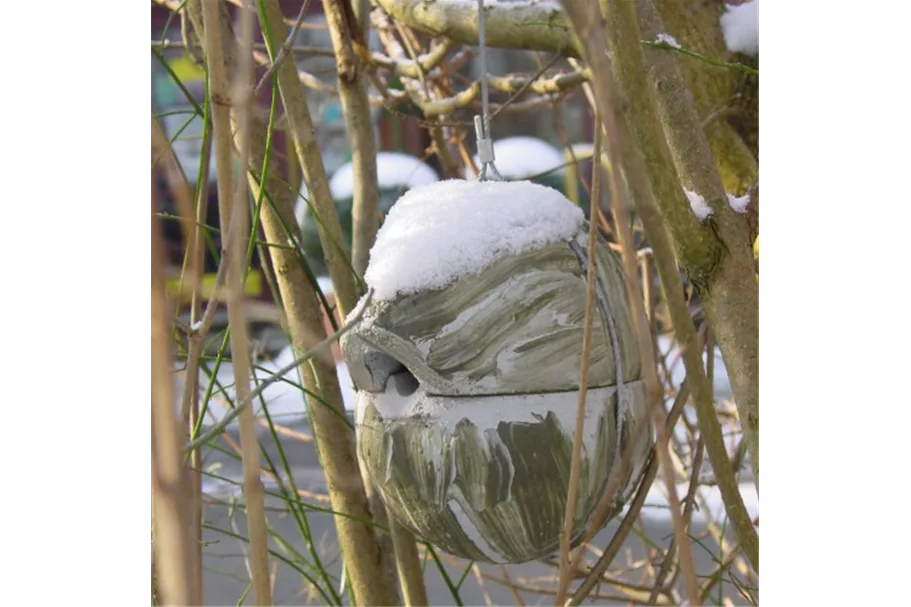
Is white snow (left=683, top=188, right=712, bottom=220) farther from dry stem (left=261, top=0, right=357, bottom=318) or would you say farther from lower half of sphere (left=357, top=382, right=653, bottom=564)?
dry stem (left=261, top=0, right=357, bottom=318)

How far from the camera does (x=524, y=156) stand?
491 cm

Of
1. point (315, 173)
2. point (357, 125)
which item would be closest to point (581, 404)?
point (315, 173)

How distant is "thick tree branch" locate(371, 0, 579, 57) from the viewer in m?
1.02

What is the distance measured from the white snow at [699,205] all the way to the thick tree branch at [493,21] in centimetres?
38

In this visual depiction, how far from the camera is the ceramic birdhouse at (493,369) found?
63 cm

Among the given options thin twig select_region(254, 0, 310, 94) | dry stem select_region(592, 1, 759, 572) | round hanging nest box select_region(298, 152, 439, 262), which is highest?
round hanging nest box select_region(298, 152, 439, 262)

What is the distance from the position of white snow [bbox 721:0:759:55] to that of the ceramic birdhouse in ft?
1.70

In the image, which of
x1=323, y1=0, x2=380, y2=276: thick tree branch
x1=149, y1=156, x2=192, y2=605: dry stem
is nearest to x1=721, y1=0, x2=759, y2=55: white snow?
x1=323, y1=0, x2=380, y2=276: thick tree branch
